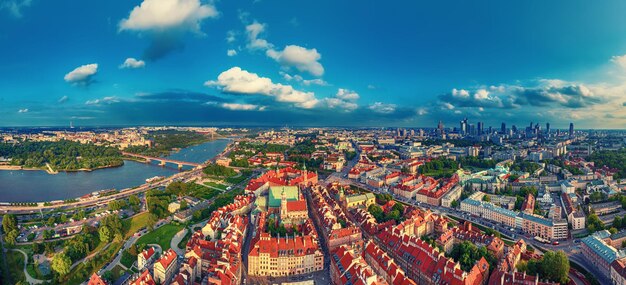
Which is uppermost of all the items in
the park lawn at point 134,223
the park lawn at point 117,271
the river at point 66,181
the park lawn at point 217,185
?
the park lawn at point 217,185

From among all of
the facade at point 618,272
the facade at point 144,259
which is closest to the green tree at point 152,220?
the facade at point 144,259

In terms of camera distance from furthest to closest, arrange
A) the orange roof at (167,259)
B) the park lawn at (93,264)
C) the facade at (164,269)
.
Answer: the park lawn at (93,264) < the orange roof at (167,259) < the facade at (164,269)

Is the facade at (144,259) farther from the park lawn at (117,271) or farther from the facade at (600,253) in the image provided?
the facade at (600,253)

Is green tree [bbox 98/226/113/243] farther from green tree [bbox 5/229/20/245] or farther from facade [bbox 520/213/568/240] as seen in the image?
facade [bbox 520/213/568/240]

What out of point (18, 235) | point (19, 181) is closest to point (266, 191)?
point (18, 235)

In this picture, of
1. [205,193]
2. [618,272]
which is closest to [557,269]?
A: [618,272]

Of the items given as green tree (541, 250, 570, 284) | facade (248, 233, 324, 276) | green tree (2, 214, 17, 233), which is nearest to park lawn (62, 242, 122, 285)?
green tree (2, 214, 17, 233)

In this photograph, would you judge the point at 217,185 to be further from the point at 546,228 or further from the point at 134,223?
the point at 546,228
